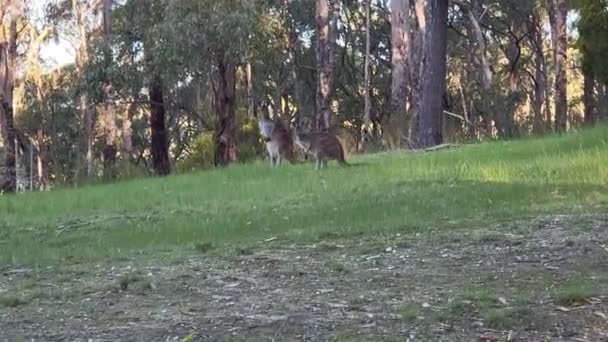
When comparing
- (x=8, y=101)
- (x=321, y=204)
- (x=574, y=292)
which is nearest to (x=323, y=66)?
(x=8, y=101)

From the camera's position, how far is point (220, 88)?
24.0 m

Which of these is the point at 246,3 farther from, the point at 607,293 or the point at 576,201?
Answer: the point at 607,293

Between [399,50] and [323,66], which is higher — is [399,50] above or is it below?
above

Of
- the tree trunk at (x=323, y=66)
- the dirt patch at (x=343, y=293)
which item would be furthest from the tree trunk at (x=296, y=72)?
the dirt patch at (x=343, y=293)

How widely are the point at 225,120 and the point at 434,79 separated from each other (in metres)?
7.58

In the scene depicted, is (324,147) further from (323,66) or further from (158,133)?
(158,133)

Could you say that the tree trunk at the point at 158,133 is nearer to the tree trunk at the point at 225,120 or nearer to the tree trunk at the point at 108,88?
the tree trunk at the point at 108,88

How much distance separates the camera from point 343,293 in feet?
18.2

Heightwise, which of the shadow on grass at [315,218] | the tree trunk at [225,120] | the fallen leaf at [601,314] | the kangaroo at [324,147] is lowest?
the fallen leaf at [601,314]

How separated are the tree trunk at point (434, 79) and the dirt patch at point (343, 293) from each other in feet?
35.2

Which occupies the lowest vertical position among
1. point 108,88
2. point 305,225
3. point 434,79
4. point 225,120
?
point 305,225

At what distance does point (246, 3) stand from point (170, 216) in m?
12.3

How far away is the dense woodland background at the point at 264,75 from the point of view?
19.7 metres

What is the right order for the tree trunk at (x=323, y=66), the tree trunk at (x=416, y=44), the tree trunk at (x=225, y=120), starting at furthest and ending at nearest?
the tree trunk at (x=416, y=44), the tree trunk at (x=323, y=66), the tree trunk at (x=225, y=120)
